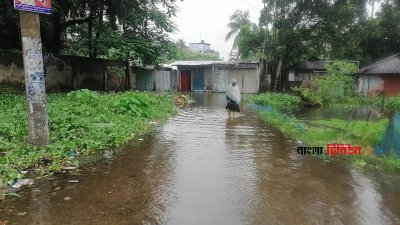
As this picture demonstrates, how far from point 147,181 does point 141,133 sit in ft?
14.7

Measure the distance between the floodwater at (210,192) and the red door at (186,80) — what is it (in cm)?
A: 3017

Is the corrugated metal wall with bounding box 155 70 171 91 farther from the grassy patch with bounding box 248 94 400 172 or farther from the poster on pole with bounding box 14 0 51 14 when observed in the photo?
the poster on pole with bounding box 14 0 51 14

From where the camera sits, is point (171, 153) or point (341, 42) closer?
point (171, 153)

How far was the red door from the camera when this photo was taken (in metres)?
38.1

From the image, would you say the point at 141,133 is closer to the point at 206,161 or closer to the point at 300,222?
the point at 206,161

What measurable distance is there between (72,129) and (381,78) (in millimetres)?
24934

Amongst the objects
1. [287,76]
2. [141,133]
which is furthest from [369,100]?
[141,133]

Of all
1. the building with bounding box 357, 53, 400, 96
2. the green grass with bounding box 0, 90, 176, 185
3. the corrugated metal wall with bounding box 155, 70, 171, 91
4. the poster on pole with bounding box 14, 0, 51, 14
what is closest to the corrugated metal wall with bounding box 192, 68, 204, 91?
the corrugated metal wall with bounding box 155, 70, 171, 91

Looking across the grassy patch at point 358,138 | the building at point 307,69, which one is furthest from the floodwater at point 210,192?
the building at point 307,69

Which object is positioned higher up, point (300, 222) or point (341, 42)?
point (341, 42)

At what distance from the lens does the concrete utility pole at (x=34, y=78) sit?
6633 mm

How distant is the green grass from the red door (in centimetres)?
2414

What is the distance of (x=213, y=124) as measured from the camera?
12.4 metres

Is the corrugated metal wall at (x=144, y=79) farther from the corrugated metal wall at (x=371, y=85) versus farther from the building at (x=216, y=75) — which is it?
the corrugated metal wall at (x=371, y=85)
